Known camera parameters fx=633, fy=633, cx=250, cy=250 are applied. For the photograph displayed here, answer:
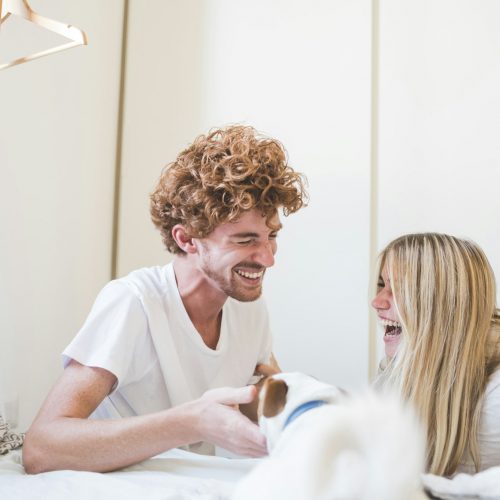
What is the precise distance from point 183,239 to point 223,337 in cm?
24

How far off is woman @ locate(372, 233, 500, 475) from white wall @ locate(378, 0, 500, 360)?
598mm

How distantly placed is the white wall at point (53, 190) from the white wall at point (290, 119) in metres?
0.09

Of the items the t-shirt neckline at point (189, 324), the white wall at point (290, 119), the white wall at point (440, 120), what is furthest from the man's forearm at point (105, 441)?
the white wall at point (440, 120)

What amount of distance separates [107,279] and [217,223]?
2.74ft

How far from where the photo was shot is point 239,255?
134 cm

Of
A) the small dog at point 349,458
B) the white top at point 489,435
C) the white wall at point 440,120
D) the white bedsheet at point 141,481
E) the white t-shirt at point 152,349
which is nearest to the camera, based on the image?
the small dog at point 349,458

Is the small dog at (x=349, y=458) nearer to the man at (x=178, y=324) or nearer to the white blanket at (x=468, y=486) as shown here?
the white blanket at (x=468, y=486)

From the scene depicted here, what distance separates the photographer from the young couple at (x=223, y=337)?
1070mm

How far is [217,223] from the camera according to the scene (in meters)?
1.32

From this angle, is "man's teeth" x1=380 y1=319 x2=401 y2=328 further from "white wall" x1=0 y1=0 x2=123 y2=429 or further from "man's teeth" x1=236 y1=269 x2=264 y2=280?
"white wall" x1=0 y1=0 x2=123 y2=429

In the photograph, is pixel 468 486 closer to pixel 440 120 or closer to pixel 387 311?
pixel 387 311

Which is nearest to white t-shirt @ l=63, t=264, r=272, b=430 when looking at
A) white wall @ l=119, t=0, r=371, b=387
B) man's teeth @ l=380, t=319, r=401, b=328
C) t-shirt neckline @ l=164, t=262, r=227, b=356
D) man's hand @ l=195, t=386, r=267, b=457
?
t-shirt neckline @ l=164, t=262, r=227, b=356

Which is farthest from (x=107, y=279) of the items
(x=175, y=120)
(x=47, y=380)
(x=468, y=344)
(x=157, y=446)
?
(x=468, y=344)

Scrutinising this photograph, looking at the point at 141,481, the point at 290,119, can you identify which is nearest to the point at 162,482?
the point at 141,481
